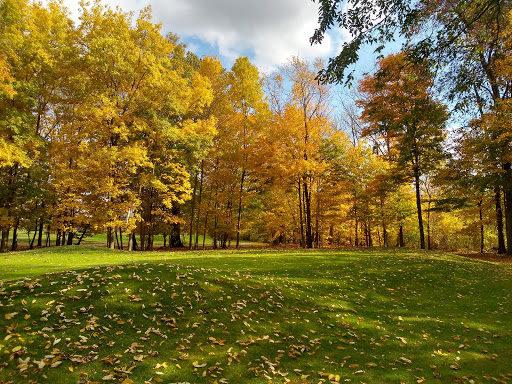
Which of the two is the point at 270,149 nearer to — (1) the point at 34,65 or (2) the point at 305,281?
(2) the point at 305,281

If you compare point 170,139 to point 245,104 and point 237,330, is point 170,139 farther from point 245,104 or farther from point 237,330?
point 237,330

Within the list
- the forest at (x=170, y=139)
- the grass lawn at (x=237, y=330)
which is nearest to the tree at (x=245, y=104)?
the forest at (x=170, y=139)

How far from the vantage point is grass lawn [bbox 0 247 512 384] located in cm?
399

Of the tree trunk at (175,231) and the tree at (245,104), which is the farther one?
the tree trunk at (175,231)

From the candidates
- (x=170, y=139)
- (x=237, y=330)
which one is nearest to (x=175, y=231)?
(x=170, y=139)

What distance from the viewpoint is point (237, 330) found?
5359 mm

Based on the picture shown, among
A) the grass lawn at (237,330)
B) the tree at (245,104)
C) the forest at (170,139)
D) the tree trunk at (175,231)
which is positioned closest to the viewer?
the grass lawn at (237,330)

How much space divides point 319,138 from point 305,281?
12102 millimetres

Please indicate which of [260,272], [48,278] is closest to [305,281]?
[260,272]

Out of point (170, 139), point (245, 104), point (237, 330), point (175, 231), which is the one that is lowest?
point (237, 330)

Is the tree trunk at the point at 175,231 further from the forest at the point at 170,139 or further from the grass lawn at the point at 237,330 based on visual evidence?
the grass lawn at the point at 237,330

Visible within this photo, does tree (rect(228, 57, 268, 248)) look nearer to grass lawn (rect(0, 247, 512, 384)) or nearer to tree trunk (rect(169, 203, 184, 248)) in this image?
tree trunk (rect(169, 203, 184, 248))

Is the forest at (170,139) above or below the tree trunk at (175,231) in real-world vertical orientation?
above

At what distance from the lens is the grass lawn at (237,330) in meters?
3.99
